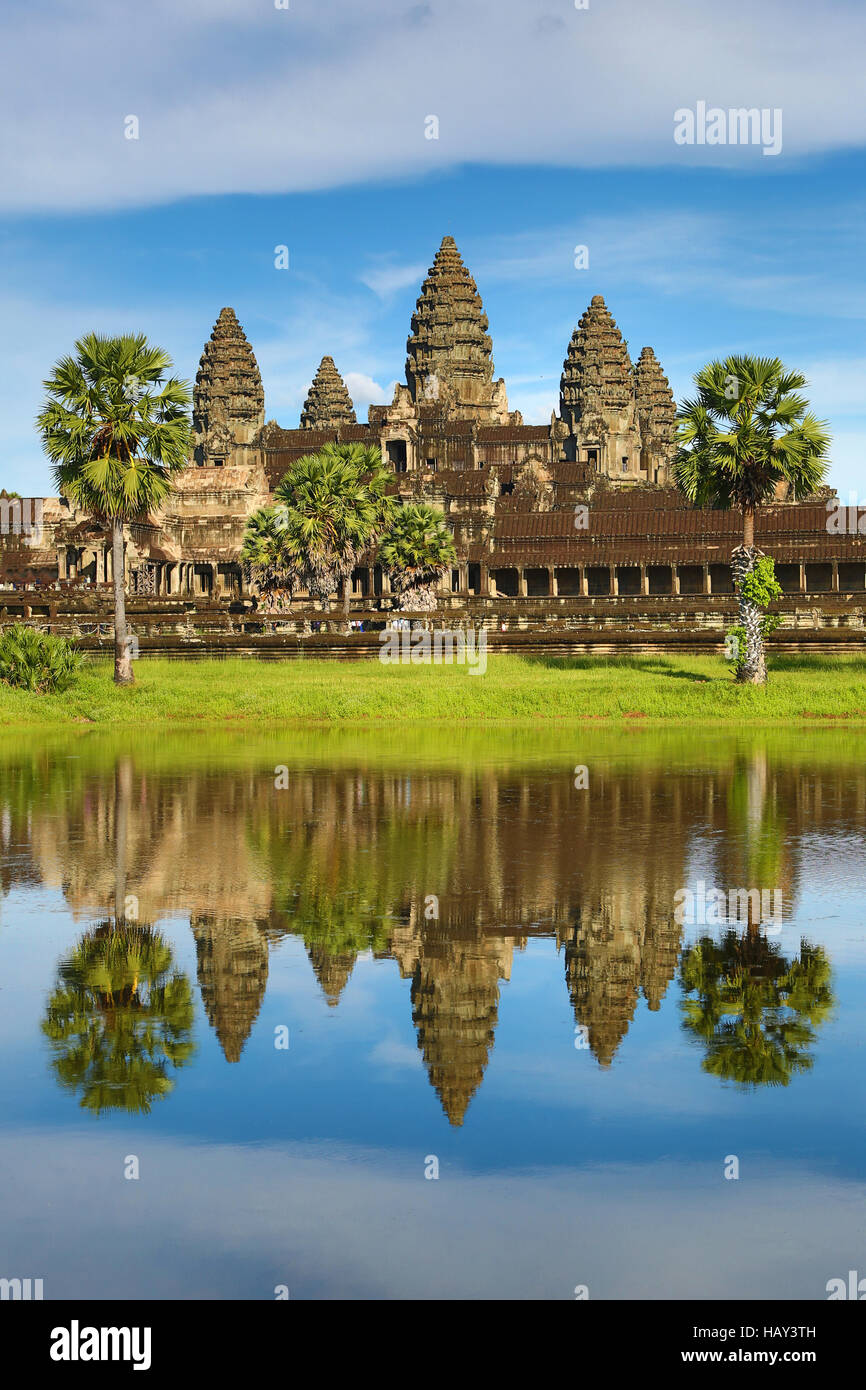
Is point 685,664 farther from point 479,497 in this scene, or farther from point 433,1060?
point 479,497

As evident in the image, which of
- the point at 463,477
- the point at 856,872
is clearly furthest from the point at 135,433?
the point at 463,477

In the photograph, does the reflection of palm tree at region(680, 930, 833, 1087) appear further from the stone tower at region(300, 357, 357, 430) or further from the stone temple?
the stone tower at region(300, 357, 357, 430)

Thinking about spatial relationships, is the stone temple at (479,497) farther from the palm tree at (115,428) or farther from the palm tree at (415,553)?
the palm tree at (115,428)

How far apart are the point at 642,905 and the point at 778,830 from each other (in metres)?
4.98

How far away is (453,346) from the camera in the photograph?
362 ft

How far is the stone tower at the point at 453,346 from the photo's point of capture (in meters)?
110

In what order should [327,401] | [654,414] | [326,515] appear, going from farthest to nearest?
[654,414], [327,401], [326,515]

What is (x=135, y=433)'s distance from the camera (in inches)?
1531

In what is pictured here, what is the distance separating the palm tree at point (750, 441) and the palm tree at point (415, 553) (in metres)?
26.5

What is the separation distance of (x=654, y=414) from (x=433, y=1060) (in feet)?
438
